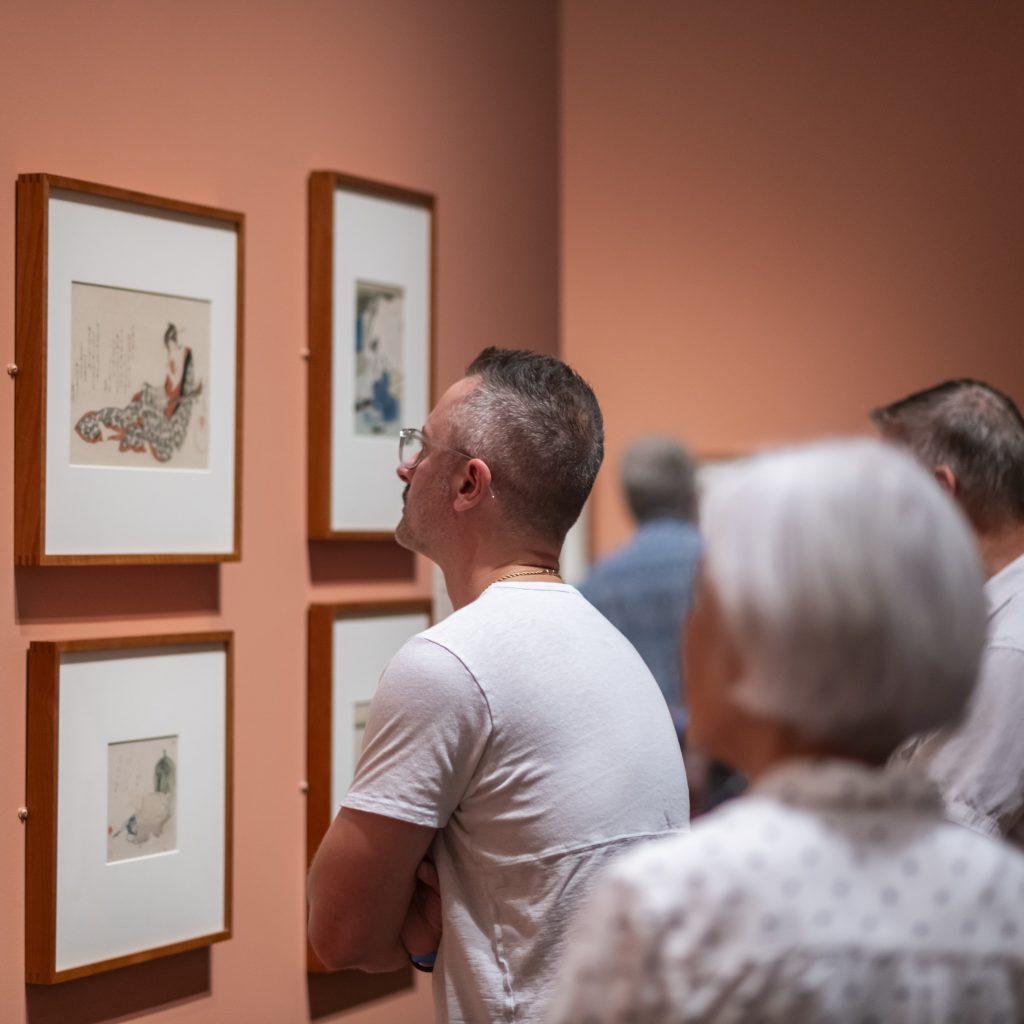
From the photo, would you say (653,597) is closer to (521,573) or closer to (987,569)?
(987,569)

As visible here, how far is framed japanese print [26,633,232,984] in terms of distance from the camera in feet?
7.45

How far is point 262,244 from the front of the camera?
2777mm

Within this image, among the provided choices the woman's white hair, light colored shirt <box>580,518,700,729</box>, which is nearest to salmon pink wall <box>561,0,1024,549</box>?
light colored shirt <box>580,518,700,729</box>

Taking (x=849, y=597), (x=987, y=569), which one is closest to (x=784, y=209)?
(x=987, y=569)

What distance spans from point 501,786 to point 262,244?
4.37 ft

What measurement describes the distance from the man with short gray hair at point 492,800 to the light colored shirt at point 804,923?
2.32 ft

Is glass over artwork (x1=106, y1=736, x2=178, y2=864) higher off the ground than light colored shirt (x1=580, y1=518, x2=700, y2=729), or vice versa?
light colored shirt (x1=580, y1=518, x2=700, y2=729)

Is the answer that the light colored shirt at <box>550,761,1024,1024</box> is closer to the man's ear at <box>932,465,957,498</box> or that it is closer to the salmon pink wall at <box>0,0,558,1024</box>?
the salmon pink wall at <box>0,0,558,1024</box>

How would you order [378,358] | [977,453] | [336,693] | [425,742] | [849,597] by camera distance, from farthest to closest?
[378,358] → [336,693] → [977,453] → [425,742] → [849,597]

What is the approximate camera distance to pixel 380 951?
6.26 ft

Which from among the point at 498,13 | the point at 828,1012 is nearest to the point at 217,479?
the point at 498,13

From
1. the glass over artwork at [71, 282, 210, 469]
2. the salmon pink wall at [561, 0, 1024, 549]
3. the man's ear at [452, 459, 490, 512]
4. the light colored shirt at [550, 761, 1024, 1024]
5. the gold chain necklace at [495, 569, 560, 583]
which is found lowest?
the light colored shirt at [550, 761, 1024, 1024]

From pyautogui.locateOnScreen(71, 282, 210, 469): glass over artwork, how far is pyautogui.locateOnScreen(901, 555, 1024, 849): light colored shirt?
1.38 m

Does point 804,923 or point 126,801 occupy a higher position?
point 804,923
